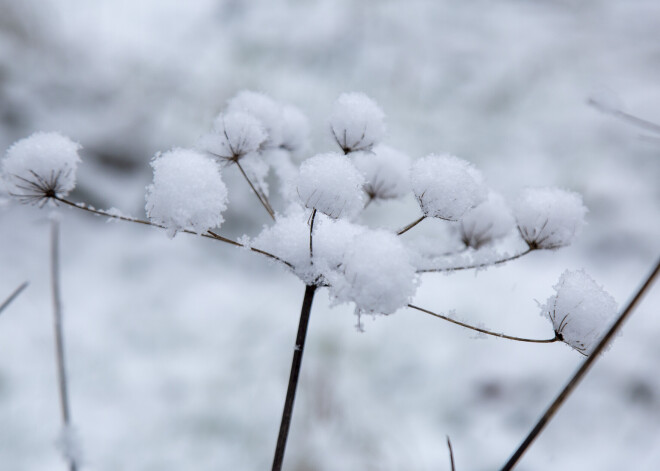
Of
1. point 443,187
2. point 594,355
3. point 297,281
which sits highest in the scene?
point 297,281

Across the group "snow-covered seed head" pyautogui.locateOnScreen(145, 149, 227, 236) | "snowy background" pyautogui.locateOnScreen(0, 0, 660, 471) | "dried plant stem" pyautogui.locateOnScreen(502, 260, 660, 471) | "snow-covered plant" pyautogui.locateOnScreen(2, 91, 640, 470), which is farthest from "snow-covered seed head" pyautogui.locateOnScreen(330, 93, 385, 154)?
"snowy background" pyautogui.locateOnScreen(0, 0, 660, 471)

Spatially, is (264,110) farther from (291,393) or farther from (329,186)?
(291,393)

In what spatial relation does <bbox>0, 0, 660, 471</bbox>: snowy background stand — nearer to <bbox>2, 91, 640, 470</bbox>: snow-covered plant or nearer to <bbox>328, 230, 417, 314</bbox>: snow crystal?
<bbox>2, 91, 640, 470</bbox>: snow-covered plant

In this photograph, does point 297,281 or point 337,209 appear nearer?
point 337,209

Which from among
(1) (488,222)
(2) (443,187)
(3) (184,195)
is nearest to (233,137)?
(3) (184,195)

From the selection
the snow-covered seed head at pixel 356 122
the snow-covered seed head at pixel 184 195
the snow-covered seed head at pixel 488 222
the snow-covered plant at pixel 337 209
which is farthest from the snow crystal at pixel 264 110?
the snow-covered seed head at pixel 488 222

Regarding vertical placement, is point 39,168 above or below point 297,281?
below

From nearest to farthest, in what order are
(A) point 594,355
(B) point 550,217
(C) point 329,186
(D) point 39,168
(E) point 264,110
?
(A) point 594,355 → (C) point 329,186 → (D) point 39,168 → (B) point 550,217 → (E) point 264,110
